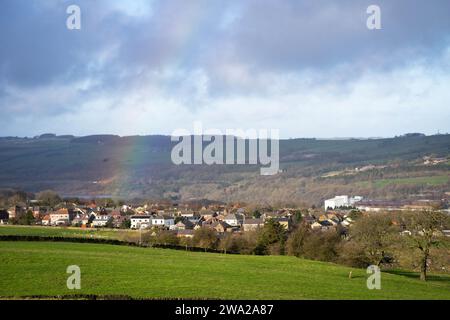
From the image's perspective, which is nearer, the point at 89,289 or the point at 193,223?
the point at 89,289

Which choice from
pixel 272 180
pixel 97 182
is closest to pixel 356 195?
pixel 272 180

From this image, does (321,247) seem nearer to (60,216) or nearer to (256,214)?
(256,214)

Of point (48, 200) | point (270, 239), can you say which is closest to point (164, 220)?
point (48, 200)

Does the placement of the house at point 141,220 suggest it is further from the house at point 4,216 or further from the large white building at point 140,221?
the house at point 4,216

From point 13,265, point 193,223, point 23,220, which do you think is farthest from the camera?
point 193,223

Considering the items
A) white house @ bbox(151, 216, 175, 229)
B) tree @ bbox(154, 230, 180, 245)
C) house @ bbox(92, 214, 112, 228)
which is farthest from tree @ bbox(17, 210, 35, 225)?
tree @ bbox(154, 230, 180, 245)

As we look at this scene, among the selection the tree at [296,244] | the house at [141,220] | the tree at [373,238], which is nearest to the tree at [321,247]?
the tree at [296,244]
